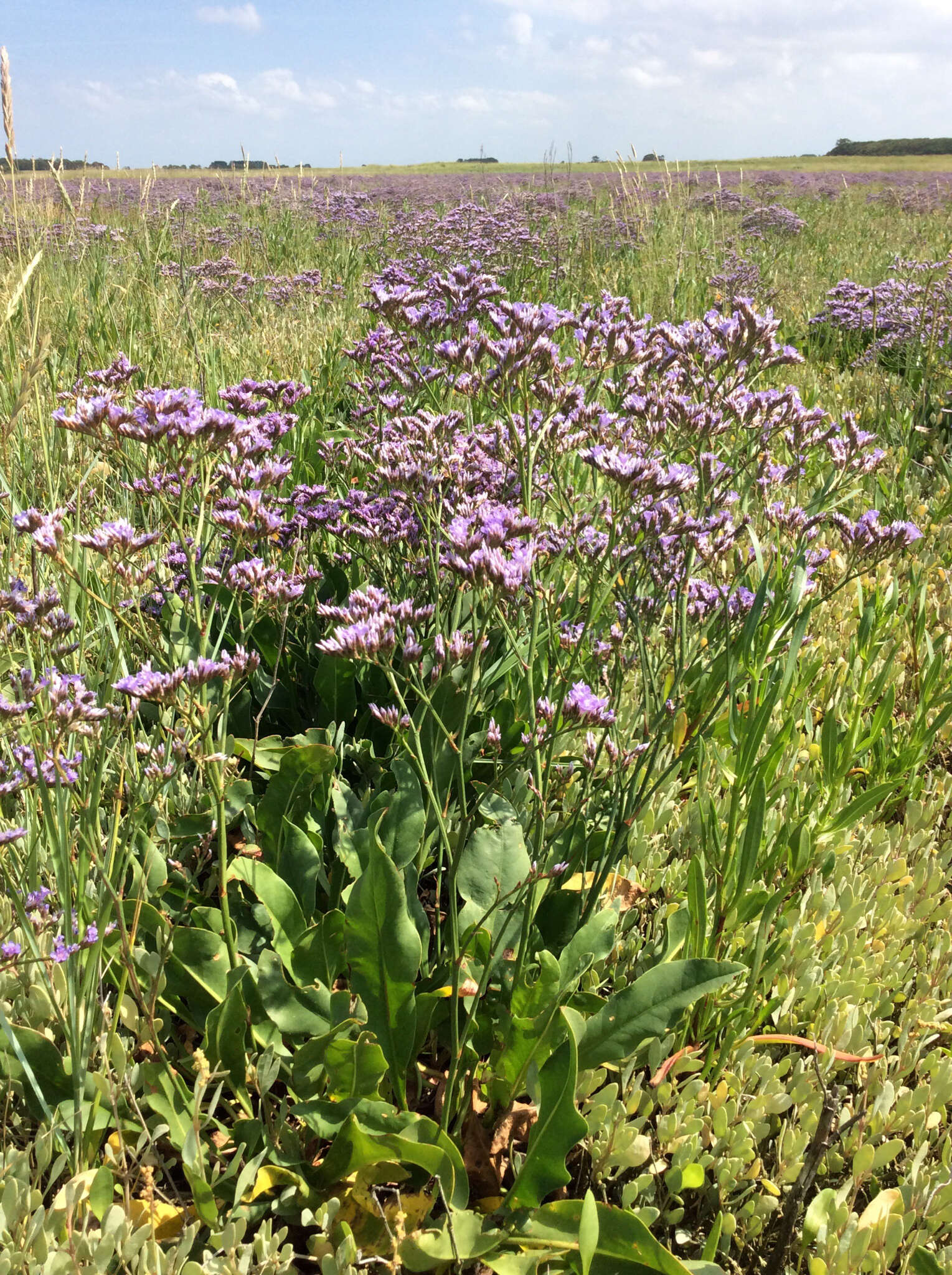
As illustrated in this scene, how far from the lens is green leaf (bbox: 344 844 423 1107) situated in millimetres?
1672

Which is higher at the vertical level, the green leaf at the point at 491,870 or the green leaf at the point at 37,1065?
the green leaf at the point at 491,870

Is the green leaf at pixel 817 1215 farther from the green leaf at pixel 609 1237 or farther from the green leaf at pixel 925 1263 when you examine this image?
the green leaf at pixel 609 1237

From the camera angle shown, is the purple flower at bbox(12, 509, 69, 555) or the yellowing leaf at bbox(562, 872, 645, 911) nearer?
the purple flower at bbox(12, 509, 69, 555)

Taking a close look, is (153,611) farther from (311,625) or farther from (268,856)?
(268,856)

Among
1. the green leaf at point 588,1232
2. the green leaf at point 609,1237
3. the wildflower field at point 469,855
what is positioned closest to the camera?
the green leaf at point 588,1232

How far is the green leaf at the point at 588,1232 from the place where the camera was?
1284 mm

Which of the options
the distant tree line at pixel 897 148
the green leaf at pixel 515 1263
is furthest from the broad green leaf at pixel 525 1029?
the distant tree line at pixel 897 148

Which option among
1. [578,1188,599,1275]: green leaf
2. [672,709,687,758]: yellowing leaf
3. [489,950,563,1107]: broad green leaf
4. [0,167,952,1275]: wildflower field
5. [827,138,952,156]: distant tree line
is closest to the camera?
[578,1188,599,1275]: green leaf

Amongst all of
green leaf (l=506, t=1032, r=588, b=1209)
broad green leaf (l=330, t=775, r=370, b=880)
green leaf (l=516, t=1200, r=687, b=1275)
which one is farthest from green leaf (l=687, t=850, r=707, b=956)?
broad green leaf (l=330, t=775, r=370, b=880)

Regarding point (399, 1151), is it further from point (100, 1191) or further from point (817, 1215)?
point (817, 1215)

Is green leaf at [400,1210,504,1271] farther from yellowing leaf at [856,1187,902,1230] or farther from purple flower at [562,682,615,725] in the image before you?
purple flower at [562,682,615,725]

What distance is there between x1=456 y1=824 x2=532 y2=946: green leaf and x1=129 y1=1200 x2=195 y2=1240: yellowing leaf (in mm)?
734

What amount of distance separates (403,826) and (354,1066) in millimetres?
531

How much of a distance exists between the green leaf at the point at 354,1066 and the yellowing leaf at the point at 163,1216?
310 mm
